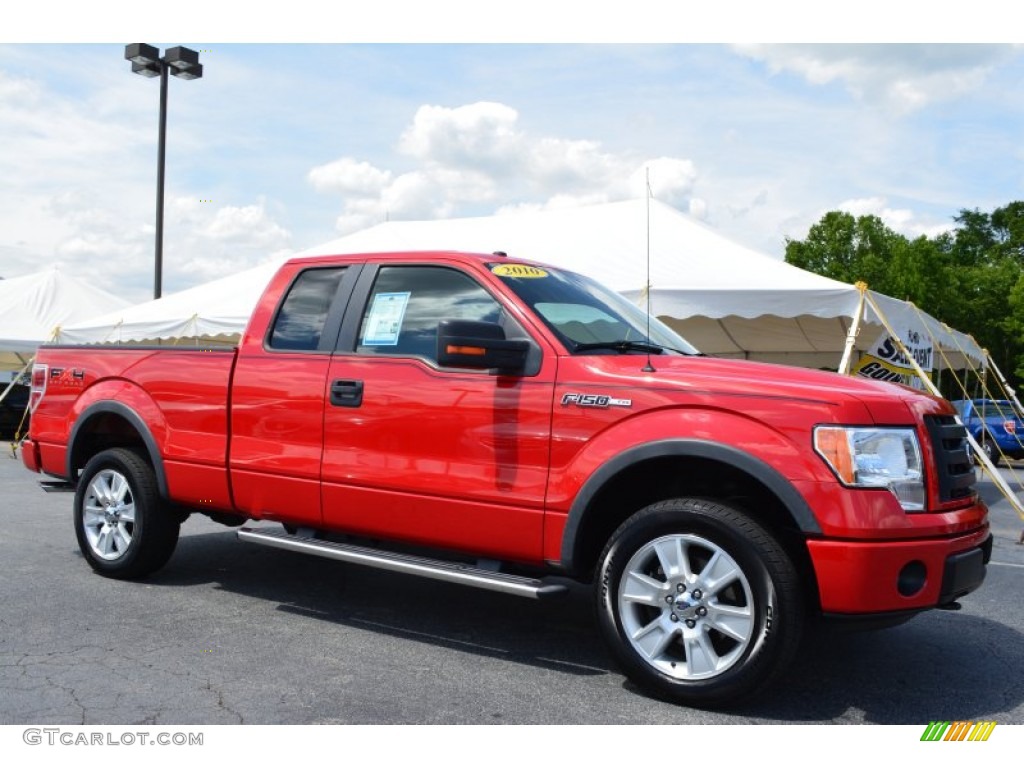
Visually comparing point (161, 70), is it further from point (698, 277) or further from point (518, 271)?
point (518, 271)

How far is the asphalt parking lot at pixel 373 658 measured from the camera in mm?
3771

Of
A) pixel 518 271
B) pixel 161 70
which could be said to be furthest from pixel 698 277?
pixel 161 70

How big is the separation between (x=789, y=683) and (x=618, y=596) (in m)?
0.94

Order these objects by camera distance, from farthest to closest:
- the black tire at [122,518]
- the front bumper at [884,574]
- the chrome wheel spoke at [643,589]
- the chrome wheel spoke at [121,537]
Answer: the chrome wheel spoke at [121,537] < the black tire at [122,518] < the chrome wheel spoke at [643,589] < the front bumper at [884,574]

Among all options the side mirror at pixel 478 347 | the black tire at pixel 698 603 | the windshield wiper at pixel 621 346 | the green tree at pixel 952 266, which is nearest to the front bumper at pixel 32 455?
the side mirror at pixel 478 347

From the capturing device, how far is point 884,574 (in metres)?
3.60

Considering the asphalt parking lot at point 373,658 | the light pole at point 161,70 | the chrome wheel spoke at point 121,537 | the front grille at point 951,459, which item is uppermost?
the light pole at point 161,70

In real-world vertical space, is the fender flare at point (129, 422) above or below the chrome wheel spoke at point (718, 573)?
above

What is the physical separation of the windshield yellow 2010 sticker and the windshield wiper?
1.95ft

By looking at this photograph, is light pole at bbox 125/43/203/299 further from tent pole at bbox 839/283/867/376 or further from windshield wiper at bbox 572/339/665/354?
windshield wiper at bbox 572/339/665/354

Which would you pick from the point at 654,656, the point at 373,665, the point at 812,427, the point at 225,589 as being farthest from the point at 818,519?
the point at 225,589

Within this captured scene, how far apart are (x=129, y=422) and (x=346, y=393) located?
1875 millimetres

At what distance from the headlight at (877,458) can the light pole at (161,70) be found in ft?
58.3
